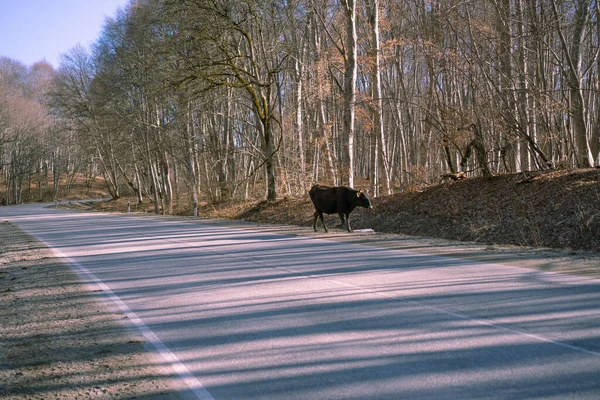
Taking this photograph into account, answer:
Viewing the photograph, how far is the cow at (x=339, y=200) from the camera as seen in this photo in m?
17.5

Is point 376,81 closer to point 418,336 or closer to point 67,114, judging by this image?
point 418,336

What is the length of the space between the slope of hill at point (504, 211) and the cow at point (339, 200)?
1702 millimetres

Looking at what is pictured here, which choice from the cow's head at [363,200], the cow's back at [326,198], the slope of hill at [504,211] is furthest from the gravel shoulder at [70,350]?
the slope of hill at [504,211]

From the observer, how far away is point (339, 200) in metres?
17.8

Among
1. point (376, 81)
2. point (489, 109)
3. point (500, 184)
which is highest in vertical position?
point (376, 81)

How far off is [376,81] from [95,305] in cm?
1851

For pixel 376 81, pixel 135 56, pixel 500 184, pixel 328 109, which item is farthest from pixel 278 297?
pixel 328 109

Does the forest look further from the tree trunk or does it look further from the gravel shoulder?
the gravel shoulder

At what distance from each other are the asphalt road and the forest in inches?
382

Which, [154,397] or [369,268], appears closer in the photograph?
[154,397]

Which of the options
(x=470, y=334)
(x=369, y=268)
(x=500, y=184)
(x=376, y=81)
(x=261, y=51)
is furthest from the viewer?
(x=261, y=51)

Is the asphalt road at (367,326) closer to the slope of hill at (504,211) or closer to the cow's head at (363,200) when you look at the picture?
the slope of hill at (504,211)

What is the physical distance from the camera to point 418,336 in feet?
19.0

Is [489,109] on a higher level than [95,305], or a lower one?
higher
